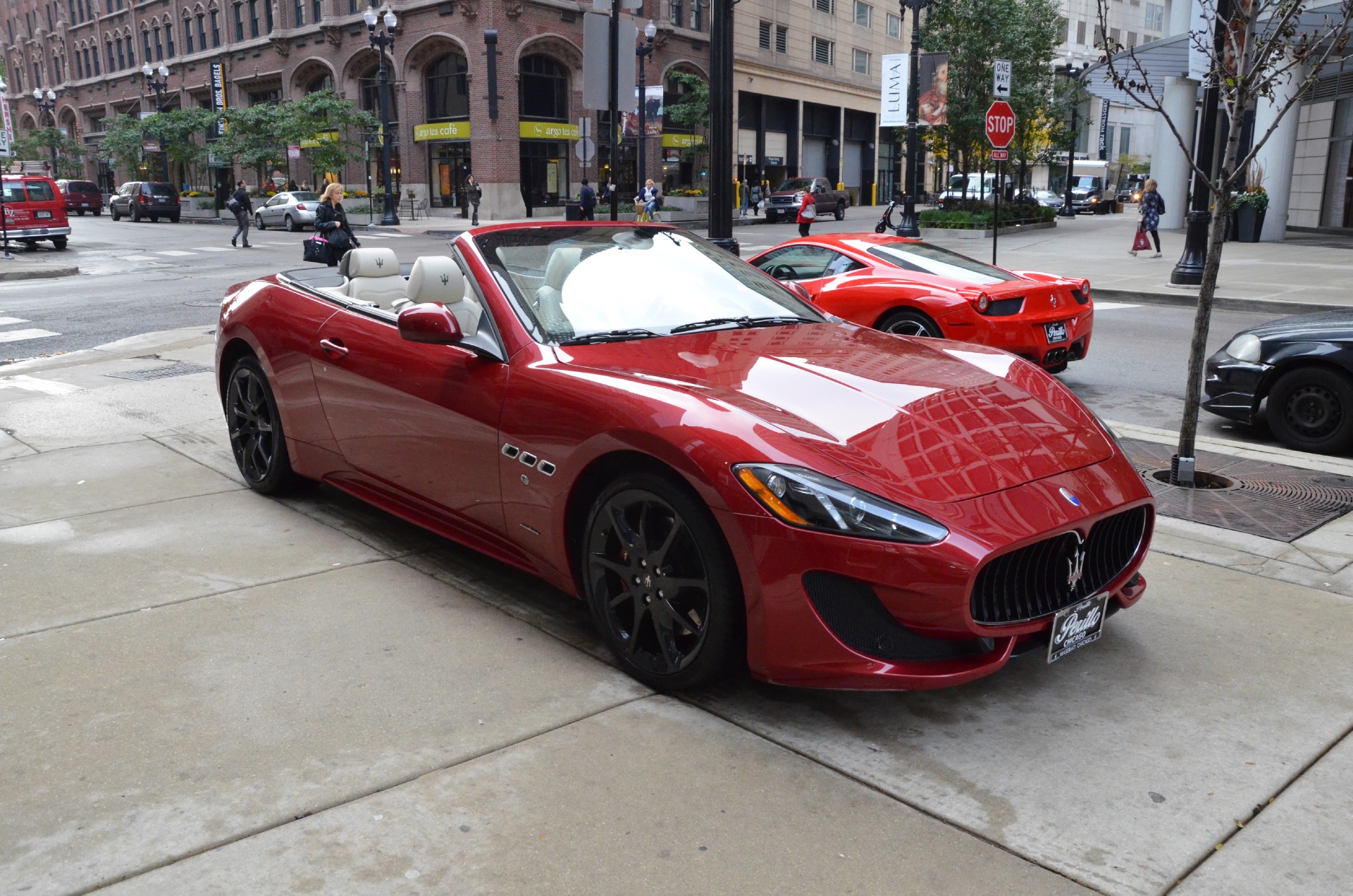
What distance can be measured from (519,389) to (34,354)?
11.0m

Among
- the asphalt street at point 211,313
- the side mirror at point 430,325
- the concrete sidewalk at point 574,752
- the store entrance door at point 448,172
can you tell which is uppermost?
the store entrance door at point 448,172

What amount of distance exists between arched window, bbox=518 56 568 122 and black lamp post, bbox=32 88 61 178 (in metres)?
37.5

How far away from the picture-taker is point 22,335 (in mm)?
14086

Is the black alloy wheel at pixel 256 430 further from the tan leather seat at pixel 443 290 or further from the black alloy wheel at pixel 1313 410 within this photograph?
the black alloy wheel at pixel 1313 410

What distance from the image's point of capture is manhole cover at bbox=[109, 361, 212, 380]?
10.3 meters

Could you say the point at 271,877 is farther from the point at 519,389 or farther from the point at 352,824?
the point at 519,389

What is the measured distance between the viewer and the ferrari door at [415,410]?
4148 mm

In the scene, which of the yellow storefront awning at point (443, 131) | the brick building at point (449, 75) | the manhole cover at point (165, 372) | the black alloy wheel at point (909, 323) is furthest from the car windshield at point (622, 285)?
the yellow storefront awning at point (443, 131)

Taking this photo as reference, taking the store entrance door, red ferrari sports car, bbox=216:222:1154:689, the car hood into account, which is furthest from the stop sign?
the store entrance door

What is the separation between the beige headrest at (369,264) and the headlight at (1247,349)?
18.6 feet

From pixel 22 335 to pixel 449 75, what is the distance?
123ft

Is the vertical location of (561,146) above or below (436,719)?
above

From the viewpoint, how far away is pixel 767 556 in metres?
3.13

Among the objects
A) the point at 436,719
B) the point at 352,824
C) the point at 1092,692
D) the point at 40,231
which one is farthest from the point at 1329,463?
the point at 40,231
